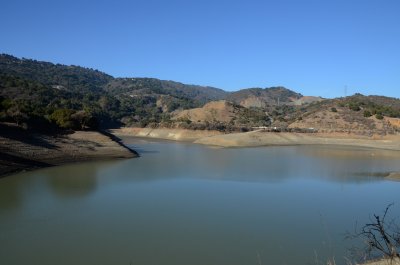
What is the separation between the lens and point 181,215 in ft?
49.3

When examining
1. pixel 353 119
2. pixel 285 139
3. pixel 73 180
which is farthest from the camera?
pixel 353 119

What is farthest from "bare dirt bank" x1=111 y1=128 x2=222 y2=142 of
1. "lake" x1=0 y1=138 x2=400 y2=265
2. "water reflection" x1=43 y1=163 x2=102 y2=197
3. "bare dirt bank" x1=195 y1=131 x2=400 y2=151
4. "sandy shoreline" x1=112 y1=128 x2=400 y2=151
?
"lake" x1=0 y1=138 x2=400 y2=265

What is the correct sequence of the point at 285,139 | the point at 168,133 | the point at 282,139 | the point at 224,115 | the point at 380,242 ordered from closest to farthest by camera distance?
the point at 380,242 → the point at 282,139 → the point at 285,139 → the point at 168,133 → the point at 224,115

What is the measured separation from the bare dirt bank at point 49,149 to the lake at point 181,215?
1431 millimetres

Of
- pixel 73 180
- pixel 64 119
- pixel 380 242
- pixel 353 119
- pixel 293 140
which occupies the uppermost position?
pixel 353 119

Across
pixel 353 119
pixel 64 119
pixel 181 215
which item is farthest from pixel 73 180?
pixel 353 119

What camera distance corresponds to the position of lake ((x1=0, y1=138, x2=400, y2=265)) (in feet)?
35.5

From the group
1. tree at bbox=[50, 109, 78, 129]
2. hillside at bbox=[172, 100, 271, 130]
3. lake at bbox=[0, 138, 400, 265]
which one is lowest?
lake at bbox=[0, 138, 400, 265]

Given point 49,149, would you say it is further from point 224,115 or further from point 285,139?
point 224,115

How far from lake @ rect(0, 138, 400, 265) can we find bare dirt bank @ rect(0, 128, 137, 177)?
1.43 m

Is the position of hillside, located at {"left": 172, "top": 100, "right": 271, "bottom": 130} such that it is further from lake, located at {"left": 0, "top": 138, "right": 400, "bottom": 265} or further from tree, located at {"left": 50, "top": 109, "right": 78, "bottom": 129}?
lake, located at {"left": 0, "top": 138, "right": 400, "bottom": 265}

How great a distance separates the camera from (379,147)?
5559 cm

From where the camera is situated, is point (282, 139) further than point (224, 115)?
No

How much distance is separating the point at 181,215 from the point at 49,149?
1770 cm
